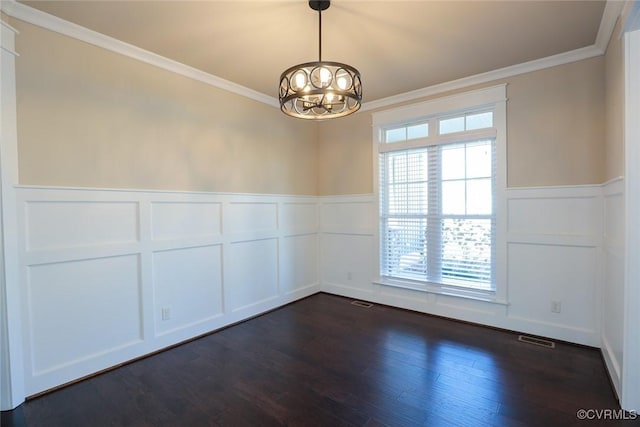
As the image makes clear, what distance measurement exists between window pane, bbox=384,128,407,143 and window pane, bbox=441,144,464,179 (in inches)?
21.6

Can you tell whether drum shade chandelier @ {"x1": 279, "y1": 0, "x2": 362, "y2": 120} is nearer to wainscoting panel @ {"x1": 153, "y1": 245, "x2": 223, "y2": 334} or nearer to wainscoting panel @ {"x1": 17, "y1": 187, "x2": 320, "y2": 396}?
wainscoting panel @ {"x1": 17, "y1": 187, "x2": 320, "y2": 396}

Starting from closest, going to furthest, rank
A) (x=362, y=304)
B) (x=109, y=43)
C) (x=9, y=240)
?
(x=9, y=240) < (x=109, y=43) < (x=362, y=304)

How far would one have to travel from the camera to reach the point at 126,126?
261 centimetres

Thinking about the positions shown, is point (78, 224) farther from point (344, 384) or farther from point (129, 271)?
point (344, 384)

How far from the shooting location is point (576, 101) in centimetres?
279

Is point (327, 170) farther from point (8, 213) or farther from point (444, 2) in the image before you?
point (8, 213)

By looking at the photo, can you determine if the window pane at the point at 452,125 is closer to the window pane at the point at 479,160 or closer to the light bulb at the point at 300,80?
the window pane at the point at 479,160

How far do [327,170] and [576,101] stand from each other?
9.38 feet

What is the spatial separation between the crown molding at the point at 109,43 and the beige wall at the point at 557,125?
294 centimetres

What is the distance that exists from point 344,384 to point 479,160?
8.69 ft

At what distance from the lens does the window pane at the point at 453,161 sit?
11.3ft

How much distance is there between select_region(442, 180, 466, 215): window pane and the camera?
135 inches

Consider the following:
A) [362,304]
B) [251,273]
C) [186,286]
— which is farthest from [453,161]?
[186,286]

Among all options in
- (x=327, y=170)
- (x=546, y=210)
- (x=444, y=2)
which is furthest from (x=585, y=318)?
(x=327, y=170)
